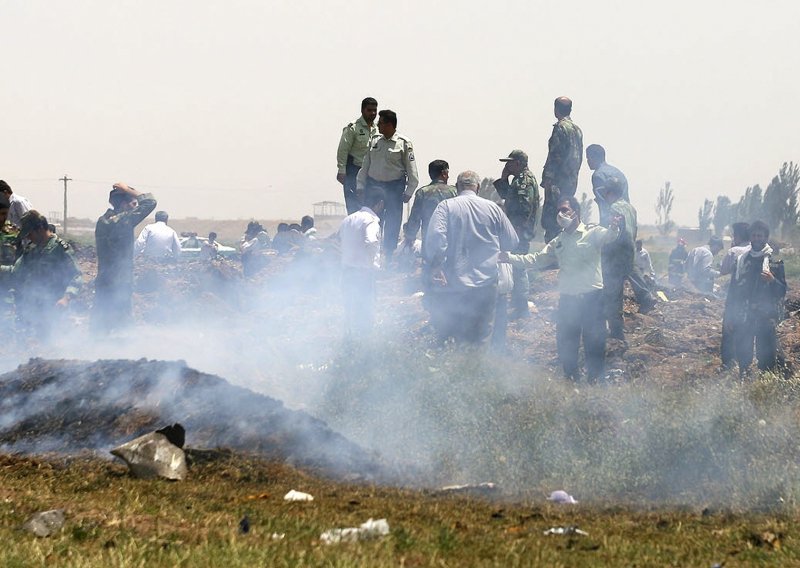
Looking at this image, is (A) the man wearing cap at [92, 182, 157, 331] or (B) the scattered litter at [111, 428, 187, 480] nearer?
(B) the scattered litter at [111, 428, 187, 480]

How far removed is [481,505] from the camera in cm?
632

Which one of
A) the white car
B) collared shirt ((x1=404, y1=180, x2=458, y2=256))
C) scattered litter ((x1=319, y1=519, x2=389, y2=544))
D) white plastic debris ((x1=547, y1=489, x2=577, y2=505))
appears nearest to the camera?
scattered litter ((x1=319, y1=519, x2=389, y2=544))

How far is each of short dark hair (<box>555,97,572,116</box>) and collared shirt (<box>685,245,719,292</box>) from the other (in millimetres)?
7705

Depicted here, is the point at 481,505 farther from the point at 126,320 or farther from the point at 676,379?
the point at 126,320

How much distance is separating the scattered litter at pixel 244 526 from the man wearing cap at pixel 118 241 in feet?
19.0

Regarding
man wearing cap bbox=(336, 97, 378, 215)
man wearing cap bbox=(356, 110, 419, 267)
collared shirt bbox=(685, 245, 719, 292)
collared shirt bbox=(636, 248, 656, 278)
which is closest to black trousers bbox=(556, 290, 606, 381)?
man wearing cap bbox=(356, 110, 419, 267)

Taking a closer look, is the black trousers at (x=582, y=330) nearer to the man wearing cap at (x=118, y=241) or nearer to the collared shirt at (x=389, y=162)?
the collared shirt at (x=389, y=162)

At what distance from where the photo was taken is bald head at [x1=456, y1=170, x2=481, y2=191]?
9.45 metres

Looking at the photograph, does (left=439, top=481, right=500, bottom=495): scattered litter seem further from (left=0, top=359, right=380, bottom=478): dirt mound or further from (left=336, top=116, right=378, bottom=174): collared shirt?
(left=336, top=116, right=378, bottom=174): collared shirt

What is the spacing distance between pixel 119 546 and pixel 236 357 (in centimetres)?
796

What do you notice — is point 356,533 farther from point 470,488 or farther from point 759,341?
point 759,341

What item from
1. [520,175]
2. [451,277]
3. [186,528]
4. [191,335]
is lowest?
[191,335]

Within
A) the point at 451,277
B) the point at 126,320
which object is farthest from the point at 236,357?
the point at 451,277

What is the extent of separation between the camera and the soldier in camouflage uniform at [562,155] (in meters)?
11.9
